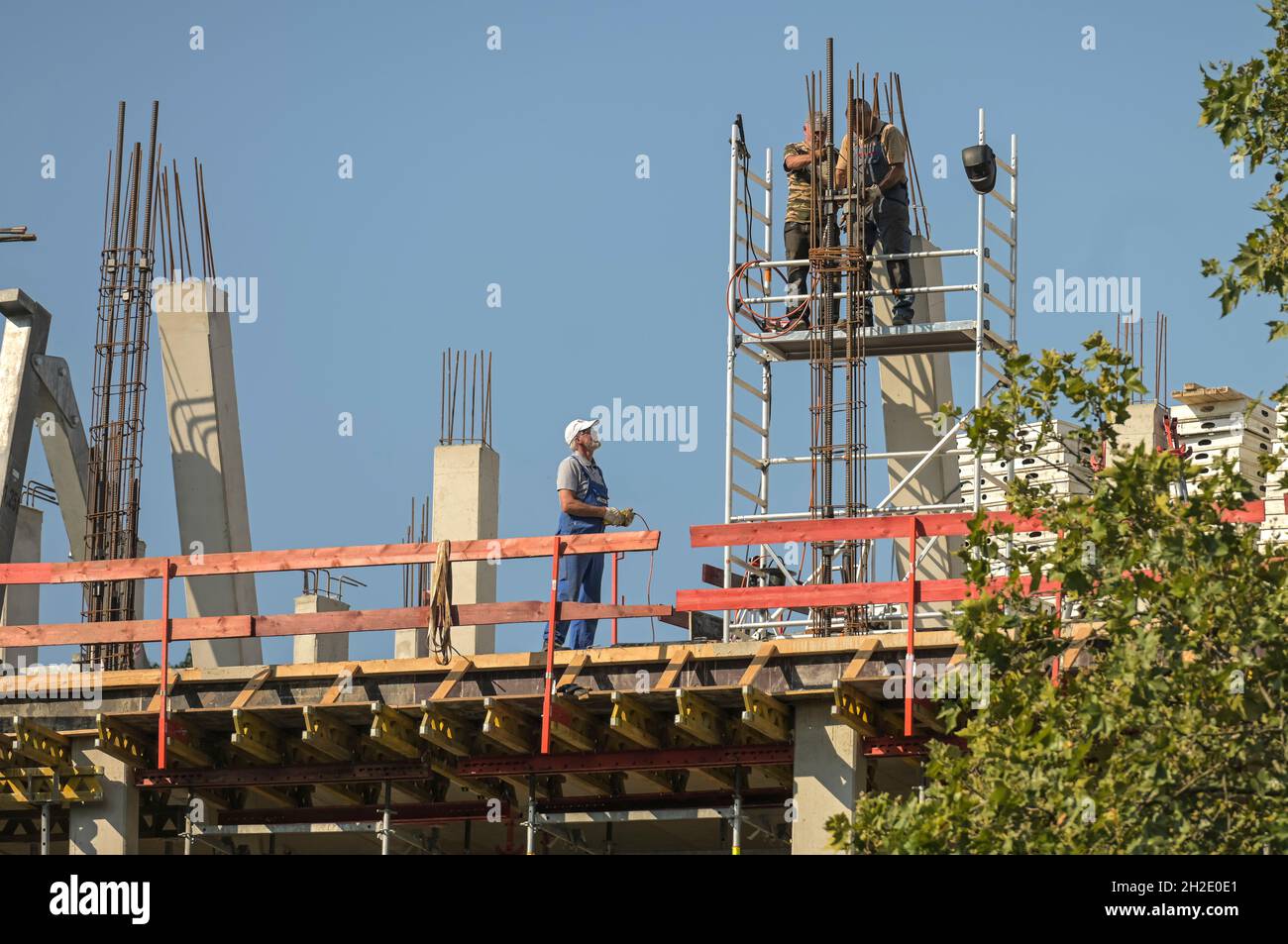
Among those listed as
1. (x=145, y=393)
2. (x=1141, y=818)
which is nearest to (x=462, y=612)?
(x=1141, y=818)

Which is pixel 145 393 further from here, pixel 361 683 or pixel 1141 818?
pixel 1141 818

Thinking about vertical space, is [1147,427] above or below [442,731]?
above

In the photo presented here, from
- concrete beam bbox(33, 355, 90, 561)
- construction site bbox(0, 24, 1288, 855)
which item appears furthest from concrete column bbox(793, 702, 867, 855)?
concrete beam bbox(33, 355, 90, 561)

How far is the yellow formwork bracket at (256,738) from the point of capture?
1811cm

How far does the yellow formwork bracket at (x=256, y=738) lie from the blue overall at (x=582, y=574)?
7.68 feet

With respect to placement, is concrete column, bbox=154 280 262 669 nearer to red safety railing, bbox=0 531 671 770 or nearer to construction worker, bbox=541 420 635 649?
red safety railing, bbox=0 531 671 770

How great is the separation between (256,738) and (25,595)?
1287 centimetres

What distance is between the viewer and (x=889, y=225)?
22891 mm

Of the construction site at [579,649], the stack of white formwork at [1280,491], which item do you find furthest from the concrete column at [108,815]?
the stack of white formwork at [1280,491]

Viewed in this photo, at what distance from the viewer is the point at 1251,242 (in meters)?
12.6

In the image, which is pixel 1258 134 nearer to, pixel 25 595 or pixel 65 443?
pixel 65 443

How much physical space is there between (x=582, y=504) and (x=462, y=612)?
1.37 meters

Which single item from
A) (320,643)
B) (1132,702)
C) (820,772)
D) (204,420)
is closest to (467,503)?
(204,420)

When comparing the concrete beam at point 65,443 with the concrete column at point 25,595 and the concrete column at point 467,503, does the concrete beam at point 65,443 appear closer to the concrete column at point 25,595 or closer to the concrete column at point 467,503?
the concrete column at point 25,595
